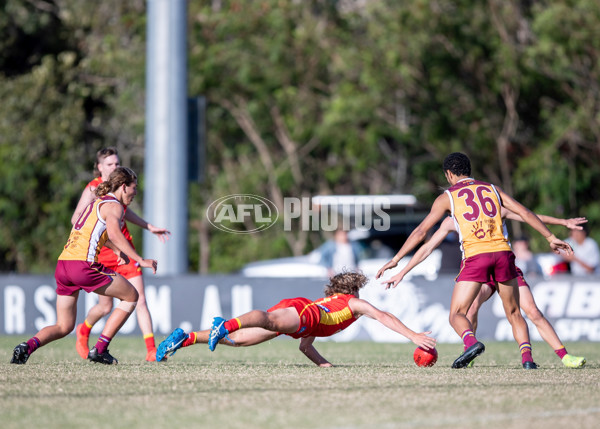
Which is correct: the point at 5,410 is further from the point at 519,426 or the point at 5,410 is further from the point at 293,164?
the point at 293,164

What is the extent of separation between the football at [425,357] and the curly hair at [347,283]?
80 centimetres

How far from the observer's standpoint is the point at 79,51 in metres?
32.3

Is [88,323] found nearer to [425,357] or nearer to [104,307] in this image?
[104,307]

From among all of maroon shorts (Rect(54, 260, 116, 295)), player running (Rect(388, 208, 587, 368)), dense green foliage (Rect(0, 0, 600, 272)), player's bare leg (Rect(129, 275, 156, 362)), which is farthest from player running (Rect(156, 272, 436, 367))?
dense green foliage (Rect(0, 0, 600, 272))

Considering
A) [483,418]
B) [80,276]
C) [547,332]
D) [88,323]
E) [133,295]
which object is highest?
[80,276]

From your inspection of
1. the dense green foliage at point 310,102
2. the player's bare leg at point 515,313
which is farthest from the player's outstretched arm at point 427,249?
the dense green foliage at point 310,102

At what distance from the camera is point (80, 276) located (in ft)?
28.0

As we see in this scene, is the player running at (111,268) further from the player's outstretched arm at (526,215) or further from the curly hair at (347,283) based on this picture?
the player's outstretched arm at (526,215)

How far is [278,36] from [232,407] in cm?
2340

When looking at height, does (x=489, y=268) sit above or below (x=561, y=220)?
below

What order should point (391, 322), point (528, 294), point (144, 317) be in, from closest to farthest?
1. point (391, 322)
2. point (528, 294)
3. point (144, 317)

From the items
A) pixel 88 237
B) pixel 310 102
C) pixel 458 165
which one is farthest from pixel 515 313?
pixel 310 102

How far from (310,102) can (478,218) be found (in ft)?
67.3

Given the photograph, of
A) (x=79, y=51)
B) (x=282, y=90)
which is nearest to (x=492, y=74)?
(x=282, y=90)
